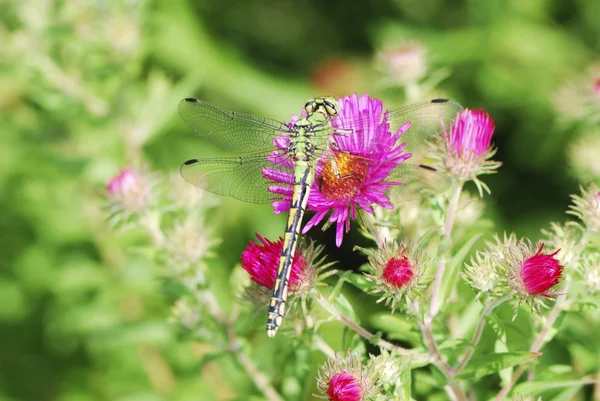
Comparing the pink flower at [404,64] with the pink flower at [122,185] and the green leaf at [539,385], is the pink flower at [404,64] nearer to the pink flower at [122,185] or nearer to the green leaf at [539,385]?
the pink flower at [122,185]

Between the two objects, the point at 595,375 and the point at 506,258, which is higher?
the point at 506,258

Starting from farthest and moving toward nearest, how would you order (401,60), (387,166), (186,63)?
(186,63) < (401,60) < (387,166)

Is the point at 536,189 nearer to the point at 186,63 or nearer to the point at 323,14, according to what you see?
the point at 323,14

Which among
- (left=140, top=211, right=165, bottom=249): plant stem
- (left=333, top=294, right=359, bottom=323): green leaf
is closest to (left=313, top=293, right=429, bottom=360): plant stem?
(left=333, top=294, right=359, bottom=323): green leaf

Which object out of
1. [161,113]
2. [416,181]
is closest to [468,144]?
[416,181]

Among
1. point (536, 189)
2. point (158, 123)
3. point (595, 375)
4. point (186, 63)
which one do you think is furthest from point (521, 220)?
point (186, 63)

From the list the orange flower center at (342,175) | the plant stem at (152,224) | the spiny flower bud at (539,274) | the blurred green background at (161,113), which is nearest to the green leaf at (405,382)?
the spiny flower bud at (539,274)

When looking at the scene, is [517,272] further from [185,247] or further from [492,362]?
[185,247]
